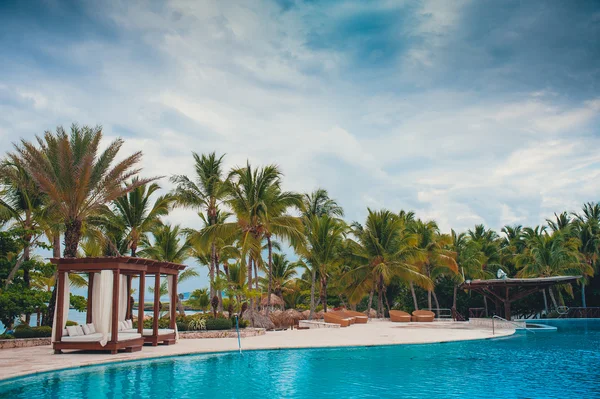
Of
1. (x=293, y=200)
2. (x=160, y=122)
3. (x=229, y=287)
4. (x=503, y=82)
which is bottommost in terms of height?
(x=229, y=287)

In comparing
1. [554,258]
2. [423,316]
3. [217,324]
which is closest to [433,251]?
[423,316]

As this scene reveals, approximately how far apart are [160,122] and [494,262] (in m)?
33.3

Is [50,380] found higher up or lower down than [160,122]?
lower down

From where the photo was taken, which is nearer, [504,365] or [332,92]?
[504,365]

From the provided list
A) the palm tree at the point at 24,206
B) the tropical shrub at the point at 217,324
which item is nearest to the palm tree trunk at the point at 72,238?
the palm tree at the point at 24,206

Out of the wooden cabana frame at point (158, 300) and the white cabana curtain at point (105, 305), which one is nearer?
the white cabana curtain at point (105, 305)

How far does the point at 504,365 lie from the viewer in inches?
497

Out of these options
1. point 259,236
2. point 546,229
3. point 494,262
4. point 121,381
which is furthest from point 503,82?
point 546,229

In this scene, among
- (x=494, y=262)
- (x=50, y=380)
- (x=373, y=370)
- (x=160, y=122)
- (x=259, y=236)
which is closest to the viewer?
(x=50, y=380)

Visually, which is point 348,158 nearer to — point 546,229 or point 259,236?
point 259,236

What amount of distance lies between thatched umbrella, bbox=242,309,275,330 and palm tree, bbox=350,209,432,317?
9200 mm

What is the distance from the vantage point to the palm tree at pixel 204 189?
2377 cm

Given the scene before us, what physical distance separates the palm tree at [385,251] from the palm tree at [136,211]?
524 inches

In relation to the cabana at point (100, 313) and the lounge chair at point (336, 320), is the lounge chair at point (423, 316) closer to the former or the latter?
the lounge chair at point (336, 320)
